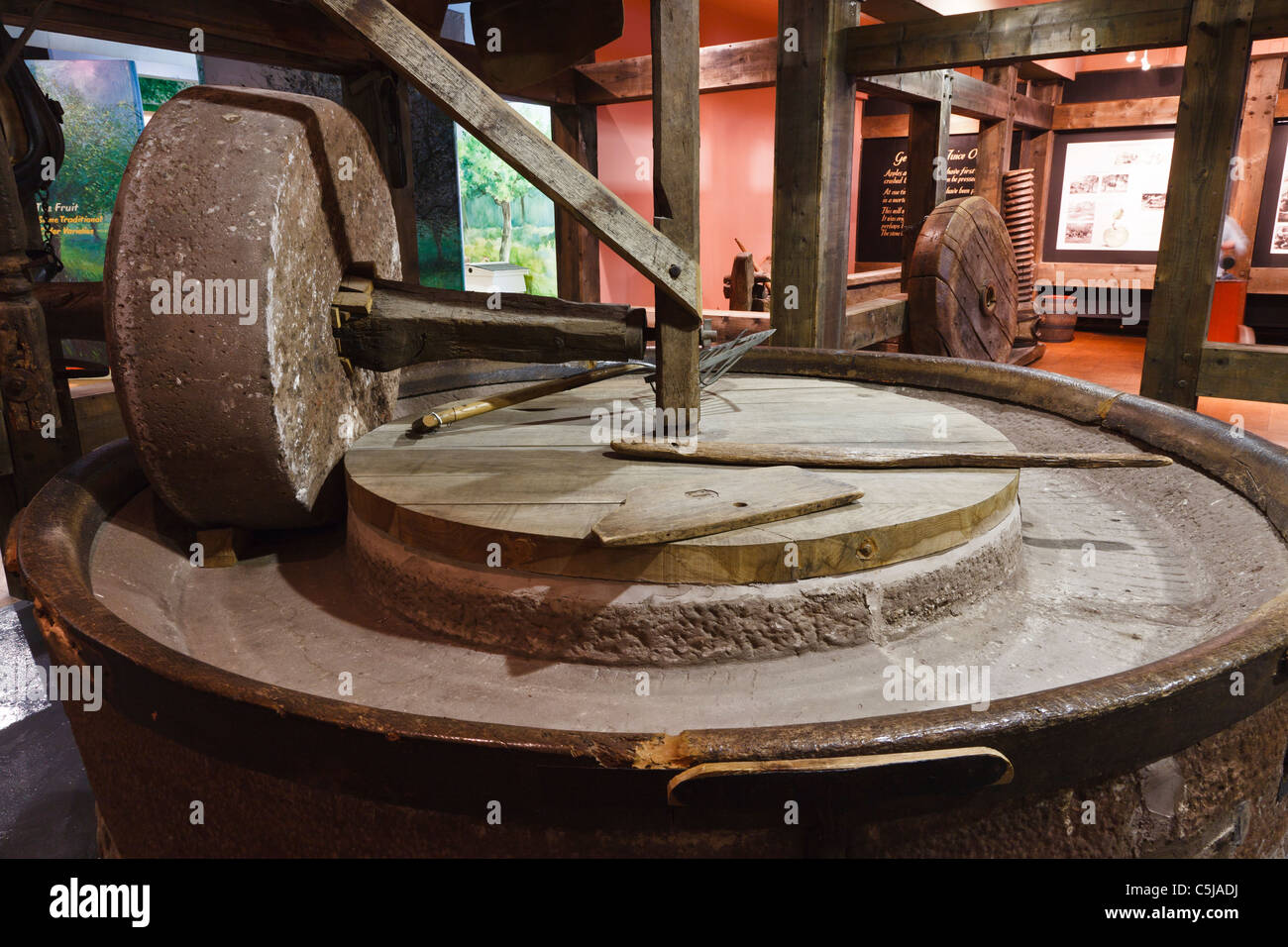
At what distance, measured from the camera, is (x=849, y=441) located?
93.3 inches

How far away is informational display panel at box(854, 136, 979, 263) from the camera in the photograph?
384 inches

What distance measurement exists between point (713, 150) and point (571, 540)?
684 cm

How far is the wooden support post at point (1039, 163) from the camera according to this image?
995 cm

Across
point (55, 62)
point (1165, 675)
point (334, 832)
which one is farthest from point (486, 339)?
point (55, 62)

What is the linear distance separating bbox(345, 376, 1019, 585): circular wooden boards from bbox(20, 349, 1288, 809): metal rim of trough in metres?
0.49

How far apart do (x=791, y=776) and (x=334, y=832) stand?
2.39 ft

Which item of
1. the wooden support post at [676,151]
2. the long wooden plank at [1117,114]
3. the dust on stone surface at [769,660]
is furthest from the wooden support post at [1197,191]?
the long wooden plank at [1117,114]

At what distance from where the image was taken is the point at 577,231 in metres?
7.54

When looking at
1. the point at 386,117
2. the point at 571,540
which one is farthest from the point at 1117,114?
the point at 571,540

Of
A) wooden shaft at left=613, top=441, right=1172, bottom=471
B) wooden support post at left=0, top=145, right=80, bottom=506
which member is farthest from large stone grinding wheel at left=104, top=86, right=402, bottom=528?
wooden support post at left=0, top=145, right=80, bottom=506

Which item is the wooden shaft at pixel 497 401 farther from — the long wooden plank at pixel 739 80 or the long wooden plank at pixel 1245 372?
the long wooden plank at pixel 739 80

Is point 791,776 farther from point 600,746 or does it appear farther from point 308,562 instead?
point 308,562

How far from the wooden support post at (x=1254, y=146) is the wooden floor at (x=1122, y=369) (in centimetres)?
132

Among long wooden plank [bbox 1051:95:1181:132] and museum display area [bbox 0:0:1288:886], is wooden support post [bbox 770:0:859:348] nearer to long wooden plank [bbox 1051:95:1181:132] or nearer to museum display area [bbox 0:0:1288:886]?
museum display area [bbox 0:0:1288:886]
